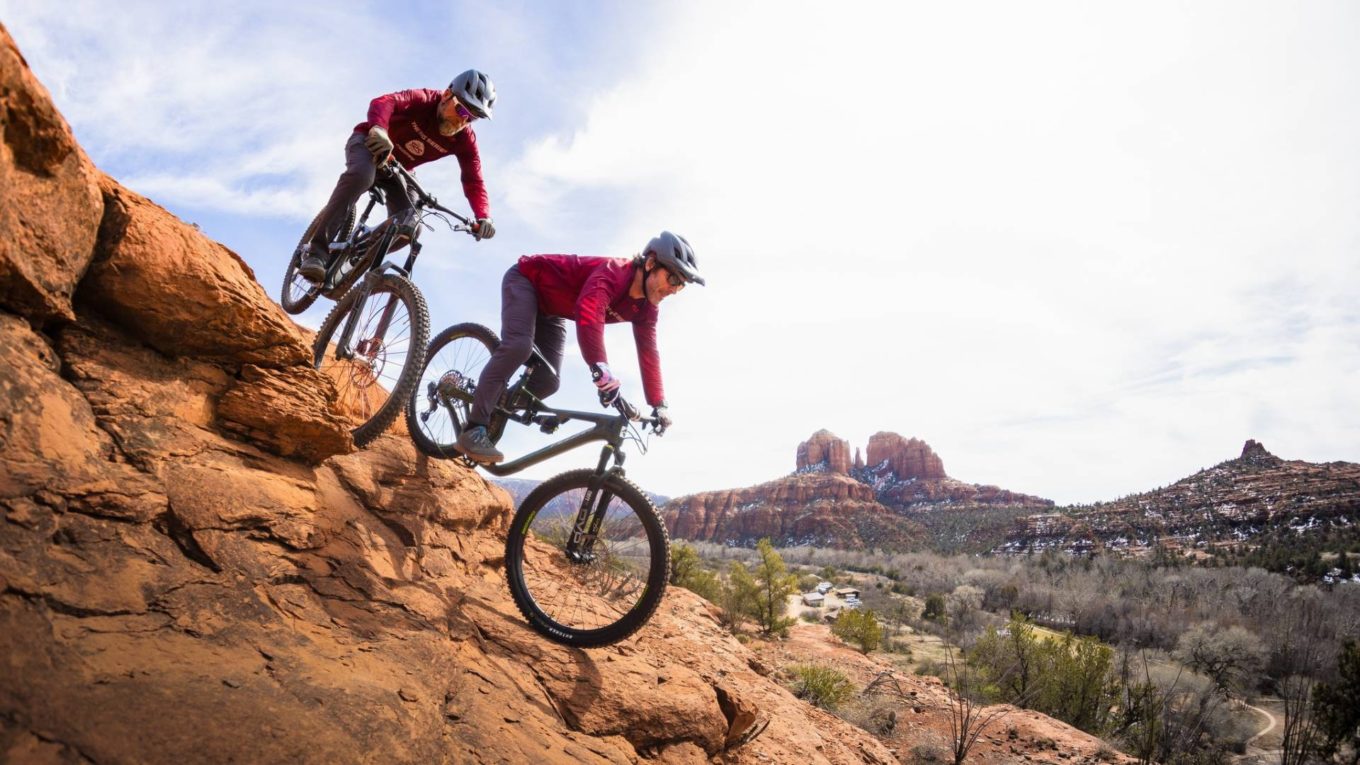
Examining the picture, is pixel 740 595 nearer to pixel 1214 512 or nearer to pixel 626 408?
pixel 626 408

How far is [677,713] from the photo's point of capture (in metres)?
3.88

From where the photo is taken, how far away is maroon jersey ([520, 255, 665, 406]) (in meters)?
4.30

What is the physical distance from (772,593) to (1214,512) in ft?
183

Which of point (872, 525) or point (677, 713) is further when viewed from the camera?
point (872, 525)

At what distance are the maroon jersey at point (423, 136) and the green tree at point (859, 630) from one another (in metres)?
17.9

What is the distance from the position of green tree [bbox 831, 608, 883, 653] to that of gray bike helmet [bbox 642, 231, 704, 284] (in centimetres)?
1760

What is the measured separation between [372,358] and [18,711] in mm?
3803

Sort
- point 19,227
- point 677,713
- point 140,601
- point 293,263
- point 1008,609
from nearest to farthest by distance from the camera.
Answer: point 140,601, point 19,227, point 677,713, point 293,263, point 1008,609

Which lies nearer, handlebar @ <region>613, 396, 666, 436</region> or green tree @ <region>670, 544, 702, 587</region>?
handlebar @ <region>613, 396, 666, 436</region>

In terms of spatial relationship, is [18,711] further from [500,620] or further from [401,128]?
[401,128]

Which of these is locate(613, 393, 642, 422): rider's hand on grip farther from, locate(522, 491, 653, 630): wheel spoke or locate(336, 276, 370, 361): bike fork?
locate(336, 276, 370, 361): bike fork

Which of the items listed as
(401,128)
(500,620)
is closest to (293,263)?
(401,128)

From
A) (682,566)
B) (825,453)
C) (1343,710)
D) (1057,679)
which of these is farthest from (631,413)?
(825,453)

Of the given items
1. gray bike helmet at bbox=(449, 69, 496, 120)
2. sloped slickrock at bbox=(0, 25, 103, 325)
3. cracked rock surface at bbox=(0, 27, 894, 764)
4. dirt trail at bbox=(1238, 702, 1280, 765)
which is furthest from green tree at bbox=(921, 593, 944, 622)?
sloped slickrock at bbox=(0, 25, 103, 325)
